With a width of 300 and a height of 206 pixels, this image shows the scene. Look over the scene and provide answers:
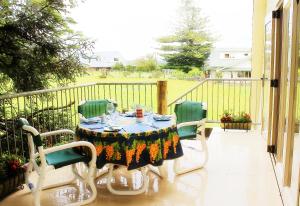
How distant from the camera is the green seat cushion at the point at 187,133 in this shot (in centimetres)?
358

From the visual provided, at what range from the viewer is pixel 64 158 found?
9.20 ft

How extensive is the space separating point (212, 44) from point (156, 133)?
7792mm

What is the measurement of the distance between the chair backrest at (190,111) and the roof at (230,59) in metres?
3.51

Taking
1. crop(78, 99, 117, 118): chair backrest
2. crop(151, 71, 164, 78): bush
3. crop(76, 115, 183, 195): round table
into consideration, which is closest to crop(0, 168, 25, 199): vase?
crop(76, 115, 183, 195): round table

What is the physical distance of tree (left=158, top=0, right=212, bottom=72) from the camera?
33.5ft

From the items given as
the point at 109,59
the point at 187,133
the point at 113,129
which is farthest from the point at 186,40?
the point at 113,129

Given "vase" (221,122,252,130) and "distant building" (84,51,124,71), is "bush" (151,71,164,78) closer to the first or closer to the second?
"distant building" (84,51,124,71)

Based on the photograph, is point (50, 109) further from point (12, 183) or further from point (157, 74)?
point (157, 74)

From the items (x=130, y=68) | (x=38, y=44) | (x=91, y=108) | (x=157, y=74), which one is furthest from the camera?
(x=157, y=74)

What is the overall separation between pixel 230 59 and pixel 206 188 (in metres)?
6.01

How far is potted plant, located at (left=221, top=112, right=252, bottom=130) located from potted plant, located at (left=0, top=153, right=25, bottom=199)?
383cm

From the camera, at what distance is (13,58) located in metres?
4.34

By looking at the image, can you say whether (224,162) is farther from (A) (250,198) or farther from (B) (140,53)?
(B) (140,53)

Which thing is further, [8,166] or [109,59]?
[109,59]
